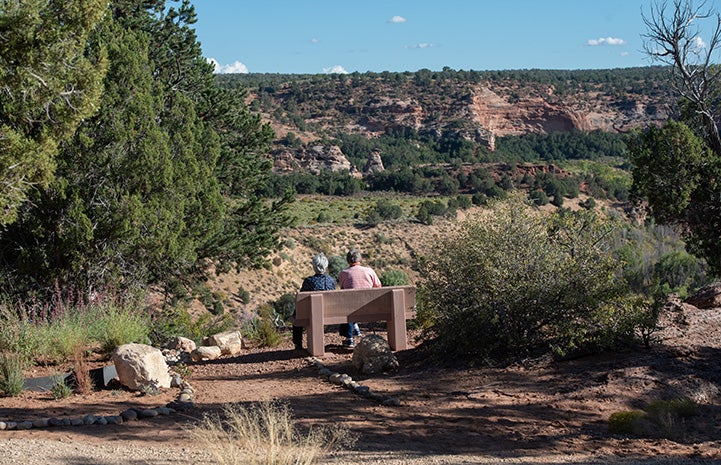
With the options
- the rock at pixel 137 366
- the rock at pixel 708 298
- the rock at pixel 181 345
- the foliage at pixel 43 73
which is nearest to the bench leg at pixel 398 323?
the rock at pixel 181 345

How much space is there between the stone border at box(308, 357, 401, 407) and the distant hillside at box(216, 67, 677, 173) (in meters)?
55.2

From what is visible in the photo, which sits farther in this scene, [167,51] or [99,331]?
[167,51]

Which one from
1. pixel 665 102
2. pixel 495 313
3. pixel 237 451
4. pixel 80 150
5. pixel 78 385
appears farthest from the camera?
pixel 80 150

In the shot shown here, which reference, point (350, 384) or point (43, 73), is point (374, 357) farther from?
point (43, 73)

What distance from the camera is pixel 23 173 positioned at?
8.59 meters

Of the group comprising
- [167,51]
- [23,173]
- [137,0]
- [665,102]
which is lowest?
[23,173]

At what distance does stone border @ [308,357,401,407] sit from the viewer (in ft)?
24.2

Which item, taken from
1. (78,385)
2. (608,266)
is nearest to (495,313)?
(608,266)

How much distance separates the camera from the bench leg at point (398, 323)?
9656 millimetres

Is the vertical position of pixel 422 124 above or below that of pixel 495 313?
above

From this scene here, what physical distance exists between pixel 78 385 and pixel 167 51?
1482 centimetres

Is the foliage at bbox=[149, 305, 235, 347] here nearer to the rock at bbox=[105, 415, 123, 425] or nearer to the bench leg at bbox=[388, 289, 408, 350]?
the bench leg at bbox=[388, 289, 408, 350]

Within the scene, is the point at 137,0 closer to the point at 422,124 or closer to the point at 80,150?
the point at 80,150

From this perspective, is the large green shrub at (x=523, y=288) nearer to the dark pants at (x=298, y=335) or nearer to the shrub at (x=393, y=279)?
the dark pants at (x=298, y=335)
